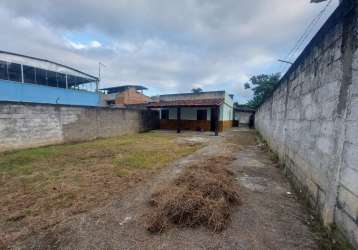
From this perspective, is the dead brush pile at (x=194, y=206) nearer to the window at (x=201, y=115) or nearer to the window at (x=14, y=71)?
the window at (x=201, y=115)

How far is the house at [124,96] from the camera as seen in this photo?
27.4 meters

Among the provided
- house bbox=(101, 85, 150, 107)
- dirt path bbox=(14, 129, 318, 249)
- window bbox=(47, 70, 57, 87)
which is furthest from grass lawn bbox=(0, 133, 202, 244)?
house bbox=(101, 85, 150, 107)

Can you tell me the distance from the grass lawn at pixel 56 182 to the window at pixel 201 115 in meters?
10.1

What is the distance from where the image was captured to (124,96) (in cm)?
2723

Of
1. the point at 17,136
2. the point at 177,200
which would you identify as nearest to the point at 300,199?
the point at 177,200

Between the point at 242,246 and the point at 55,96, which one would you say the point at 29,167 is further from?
the point at 55,96

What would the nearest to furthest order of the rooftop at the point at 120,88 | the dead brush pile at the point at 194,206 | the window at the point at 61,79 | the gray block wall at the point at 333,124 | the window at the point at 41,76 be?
the gray block wall at the point at 333,124 < the dead brush pile at the point at 194,206 < the window at the point at 41,76 < the window at the point at 61,79 < the rooftop at the point at 120,88

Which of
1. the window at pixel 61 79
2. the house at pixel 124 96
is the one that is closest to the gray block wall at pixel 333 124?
the window at pixel 61 79

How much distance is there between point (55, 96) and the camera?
616 inches

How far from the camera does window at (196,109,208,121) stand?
15977mm

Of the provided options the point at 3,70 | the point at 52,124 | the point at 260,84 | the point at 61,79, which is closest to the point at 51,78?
the point at 61,79

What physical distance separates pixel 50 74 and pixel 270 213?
19.8 metres

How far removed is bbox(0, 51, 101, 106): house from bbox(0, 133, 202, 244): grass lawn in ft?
28.4

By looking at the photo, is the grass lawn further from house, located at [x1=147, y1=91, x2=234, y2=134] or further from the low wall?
house, located at [x1=147, y1=91, x2=234, y2=134]
